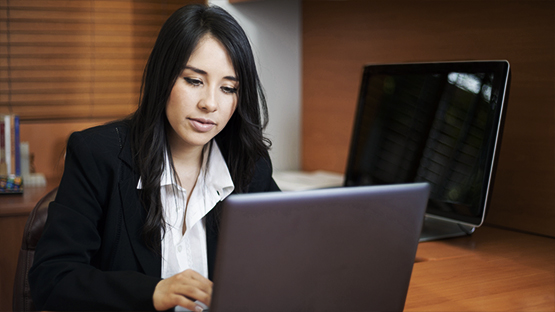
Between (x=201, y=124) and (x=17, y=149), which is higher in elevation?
(x=201, y=124)

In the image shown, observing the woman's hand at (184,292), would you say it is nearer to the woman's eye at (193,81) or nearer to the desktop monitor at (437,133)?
the woman's eye at (193,81)

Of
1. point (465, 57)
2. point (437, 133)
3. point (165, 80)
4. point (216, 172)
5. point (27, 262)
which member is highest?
point (465, 57)

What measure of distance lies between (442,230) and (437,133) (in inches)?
10.8

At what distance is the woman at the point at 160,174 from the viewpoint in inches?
36.4

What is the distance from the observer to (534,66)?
1.34m

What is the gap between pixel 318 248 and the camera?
2.18ft

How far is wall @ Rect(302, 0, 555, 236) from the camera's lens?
4.37 feet

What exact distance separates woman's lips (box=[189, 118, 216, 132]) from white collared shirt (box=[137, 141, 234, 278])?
0.13 m

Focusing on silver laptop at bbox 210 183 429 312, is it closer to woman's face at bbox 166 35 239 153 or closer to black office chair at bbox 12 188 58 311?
woman's face at bbox 166 35 239 153

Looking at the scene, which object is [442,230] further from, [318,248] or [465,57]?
[318,248]

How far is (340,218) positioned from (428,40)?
1.17 metres

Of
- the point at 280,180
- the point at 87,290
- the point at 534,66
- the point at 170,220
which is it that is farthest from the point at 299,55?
the point at 87,290

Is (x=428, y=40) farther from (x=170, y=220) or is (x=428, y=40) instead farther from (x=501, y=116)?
(x=170, y=220)

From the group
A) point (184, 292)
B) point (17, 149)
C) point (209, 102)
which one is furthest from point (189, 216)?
point (17, 149)
